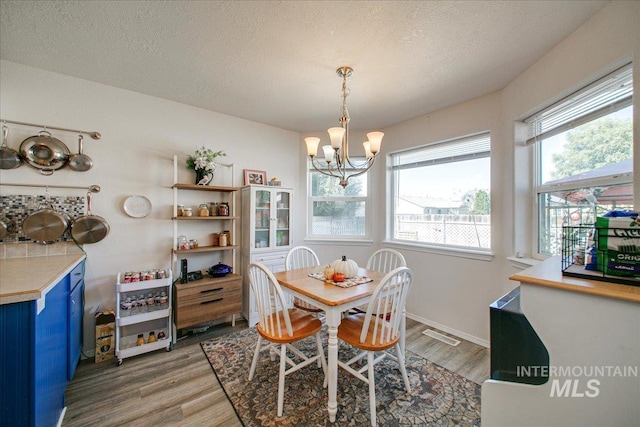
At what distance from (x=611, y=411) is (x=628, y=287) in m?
0.41

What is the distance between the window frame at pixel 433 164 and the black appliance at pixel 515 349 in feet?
4.84

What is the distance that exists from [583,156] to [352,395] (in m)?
2.35

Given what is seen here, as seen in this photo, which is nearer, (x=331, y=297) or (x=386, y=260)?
(x=331, y=297)

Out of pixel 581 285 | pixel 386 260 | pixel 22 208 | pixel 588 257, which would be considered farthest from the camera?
pixel 386 260

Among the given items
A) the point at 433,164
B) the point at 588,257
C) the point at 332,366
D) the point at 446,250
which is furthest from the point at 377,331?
the point at 433,164

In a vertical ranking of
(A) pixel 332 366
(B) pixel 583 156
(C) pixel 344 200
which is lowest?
(A) pixel 332 366

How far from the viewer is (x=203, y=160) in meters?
2.65

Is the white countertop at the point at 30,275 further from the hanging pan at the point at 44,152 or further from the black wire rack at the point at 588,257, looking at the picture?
the black wire rack at the point at 588,257

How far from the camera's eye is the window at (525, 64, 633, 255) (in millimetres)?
1483

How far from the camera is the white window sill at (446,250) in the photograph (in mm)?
2475

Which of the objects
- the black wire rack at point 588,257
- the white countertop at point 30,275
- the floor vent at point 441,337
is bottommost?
the floor vent at point 441,337

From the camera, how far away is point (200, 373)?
79.3 inches

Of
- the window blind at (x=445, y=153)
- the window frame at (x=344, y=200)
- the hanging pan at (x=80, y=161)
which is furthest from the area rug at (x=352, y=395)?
the window blind at (x=445, y=153)

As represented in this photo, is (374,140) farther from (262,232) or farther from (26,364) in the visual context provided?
(26,364)
